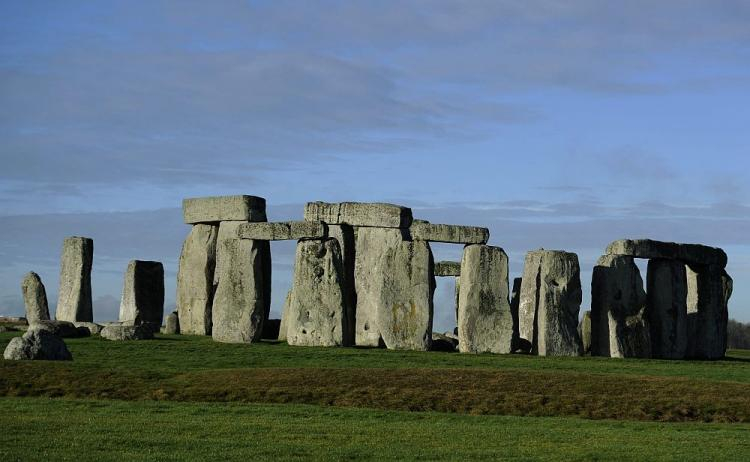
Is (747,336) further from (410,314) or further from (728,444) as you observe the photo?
(728,444)

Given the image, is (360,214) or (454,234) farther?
(360,214)

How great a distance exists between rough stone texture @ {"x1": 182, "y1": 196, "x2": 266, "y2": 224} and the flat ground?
25.8 feet

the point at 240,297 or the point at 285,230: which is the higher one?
the point at 285,230

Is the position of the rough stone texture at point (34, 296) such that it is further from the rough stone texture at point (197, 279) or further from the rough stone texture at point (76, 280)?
the rough stone texture at point (197, 279)

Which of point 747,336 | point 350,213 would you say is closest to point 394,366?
point 350,213

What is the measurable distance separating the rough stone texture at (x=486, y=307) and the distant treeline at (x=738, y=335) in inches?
1026

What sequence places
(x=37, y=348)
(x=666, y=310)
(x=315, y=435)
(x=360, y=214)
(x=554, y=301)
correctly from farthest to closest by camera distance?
1. (x=666, y=310)
2. (x=360, y=214)
3. (x=554, y=301)
4. (x=37, y=348)
5. (x=315, y=435)

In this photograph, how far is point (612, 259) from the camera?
31.7 metres

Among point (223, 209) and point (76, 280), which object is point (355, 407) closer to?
point (223, 209)

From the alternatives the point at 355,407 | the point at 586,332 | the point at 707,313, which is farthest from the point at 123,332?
the point at 707,313

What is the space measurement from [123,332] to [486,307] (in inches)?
318

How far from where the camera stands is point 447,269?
40.5 meters

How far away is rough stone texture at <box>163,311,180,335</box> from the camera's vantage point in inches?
1422

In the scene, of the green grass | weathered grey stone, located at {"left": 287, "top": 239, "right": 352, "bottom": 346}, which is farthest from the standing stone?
the green grass
